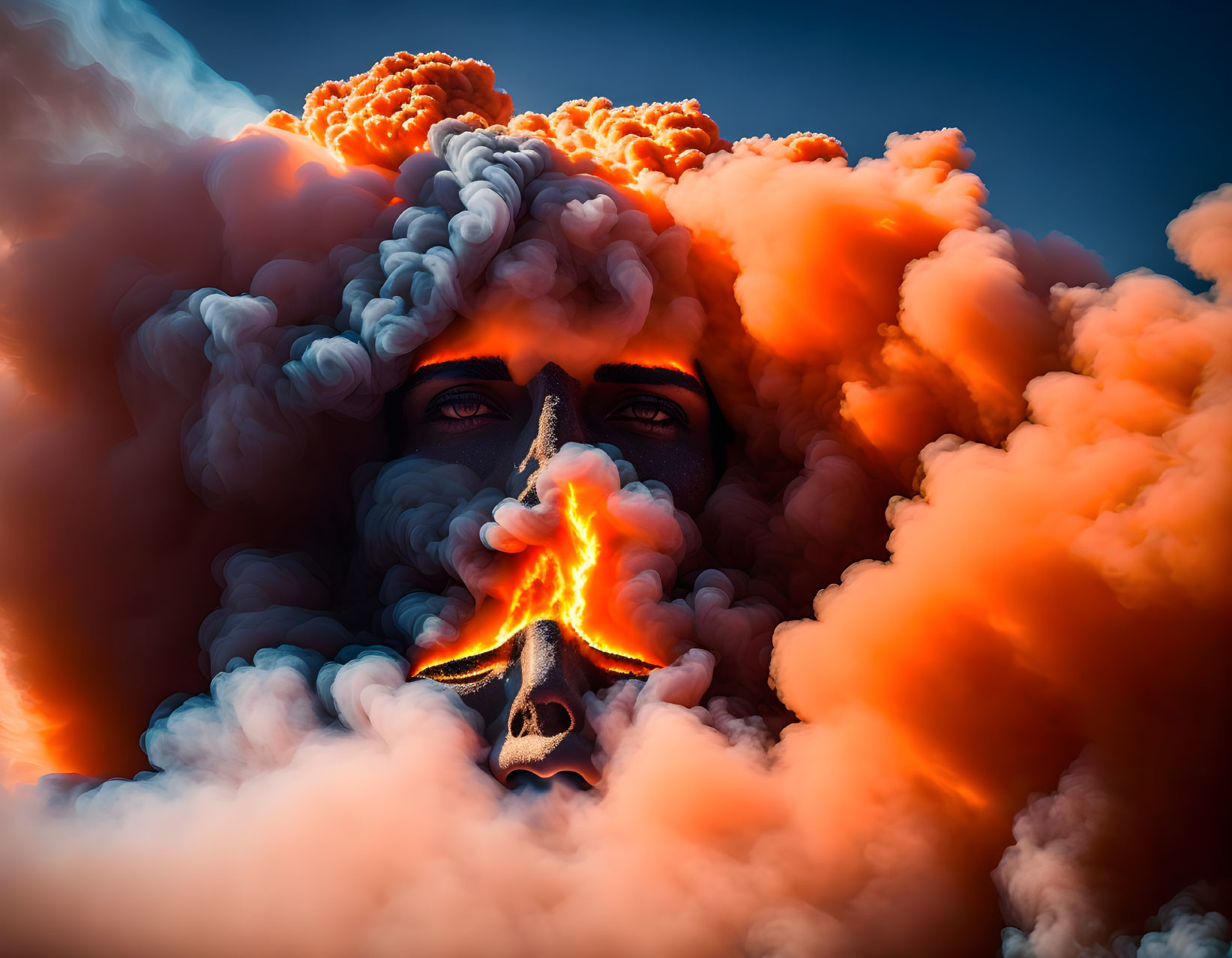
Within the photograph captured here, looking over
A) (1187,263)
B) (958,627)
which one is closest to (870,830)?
(958,627)

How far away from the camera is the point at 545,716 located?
2355mm

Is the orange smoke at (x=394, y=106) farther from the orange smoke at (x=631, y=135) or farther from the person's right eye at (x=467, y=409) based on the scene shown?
the person's right eye at (x=467, y=409)

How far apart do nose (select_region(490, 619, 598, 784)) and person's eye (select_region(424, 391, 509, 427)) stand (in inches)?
39.9

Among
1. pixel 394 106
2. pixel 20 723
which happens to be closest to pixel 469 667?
pixel 20 723

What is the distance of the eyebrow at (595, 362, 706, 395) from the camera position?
328cm

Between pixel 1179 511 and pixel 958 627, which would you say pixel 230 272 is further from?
pixel 1179 511

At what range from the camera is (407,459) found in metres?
3.16

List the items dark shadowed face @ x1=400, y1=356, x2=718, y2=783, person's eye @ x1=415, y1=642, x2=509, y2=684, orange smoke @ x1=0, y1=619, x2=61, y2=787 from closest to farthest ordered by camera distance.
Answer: person's eye @ x1=415, y1=642, x2=509, y2=684 < dark shadowed face @ x1=400, y1=356, x2=718, y2=783 < orange smoke @ x1=0, y1=619, x2=61, y2=787

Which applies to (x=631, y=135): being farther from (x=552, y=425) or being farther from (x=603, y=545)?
(x=603, y=545)

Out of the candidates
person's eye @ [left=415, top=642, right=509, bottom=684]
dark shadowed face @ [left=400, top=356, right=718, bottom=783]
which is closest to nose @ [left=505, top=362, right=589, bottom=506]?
dark shadowed face @ [left=400, top=356, right=718, bottom=783]

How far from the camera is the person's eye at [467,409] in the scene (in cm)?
325

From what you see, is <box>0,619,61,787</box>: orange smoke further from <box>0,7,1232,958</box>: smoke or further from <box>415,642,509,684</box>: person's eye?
<box>415,642,509,684</box>: person's eye

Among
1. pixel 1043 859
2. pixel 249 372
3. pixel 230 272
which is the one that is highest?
Answer: pixel 230 272

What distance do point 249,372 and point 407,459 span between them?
63 centimetres
